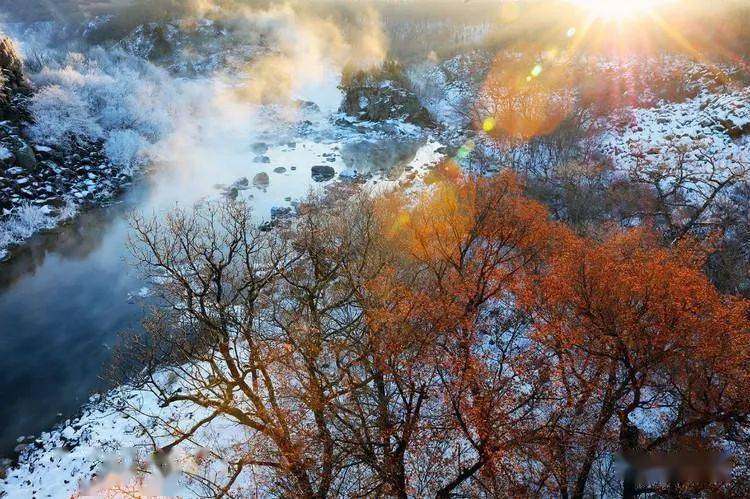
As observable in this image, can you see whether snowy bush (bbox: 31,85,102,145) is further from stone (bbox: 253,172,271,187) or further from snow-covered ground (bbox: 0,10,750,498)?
stone (bbox: 253,172,271,187)

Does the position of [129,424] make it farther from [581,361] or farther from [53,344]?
[581,361]

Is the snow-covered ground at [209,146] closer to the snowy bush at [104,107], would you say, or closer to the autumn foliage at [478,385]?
the snowy bush at [104,107]

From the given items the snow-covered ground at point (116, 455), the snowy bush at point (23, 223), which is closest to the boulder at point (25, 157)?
the snowy bush at point (23, 223)

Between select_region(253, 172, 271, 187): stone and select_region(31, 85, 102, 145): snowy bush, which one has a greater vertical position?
select_region(31, 85, 102, 145): snowy bush

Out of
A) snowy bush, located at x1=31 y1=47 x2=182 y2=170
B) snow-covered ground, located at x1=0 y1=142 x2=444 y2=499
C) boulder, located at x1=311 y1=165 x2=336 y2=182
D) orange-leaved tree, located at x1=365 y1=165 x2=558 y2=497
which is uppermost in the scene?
snowy bush, located at x1=31 y1=47 x2=182 y2=170

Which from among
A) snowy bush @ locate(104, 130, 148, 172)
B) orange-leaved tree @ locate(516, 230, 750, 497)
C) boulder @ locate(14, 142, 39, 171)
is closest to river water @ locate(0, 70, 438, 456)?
snowy bush @ locate(104, 130, 148, 172)

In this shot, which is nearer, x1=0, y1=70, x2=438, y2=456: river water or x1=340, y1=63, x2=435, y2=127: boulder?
x1=0, y1=70, x2=438, y2=456: river water

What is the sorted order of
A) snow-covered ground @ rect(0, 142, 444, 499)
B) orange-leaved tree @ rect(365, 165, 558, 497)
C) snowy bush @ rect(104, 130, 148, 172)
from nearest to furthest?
orange-leaved tree @ rect(365, 165, 558, 497) < snow-covered ground @ rect(0, 142, 444, 499) < snowy bush @ rect(104, 130, 148, 172)
